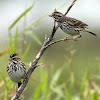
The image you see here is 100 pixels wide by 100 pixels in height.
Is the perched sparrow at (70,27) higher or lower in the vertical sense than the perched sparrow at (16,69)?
higher

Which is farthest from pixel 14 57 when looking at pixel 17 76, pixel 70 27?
pixel 70 27

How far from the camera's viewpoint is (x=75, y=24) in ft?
10.8

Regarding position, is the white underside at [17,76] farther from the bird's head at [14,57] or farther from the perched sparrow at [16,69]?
the bird's head at [14,57]

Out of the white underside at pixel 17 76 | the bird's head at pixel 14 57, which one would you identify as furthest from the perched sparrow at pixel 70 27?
the white underside at pixel 17 76

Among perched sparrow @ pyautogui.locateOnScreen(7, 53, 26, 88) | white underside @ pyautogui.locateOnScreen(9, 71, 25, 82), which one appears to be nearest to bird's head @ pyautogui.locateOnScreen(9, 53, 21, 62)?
perched sparrow @ pyautogui.locateOnScreen(7, 53, 26, 88)

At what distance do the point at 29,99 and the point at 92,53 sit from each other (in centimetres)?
467

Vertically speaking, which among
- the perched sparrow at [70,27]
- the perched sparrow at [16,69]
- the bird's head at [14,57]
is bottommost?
the perched sparrow at [16,69]

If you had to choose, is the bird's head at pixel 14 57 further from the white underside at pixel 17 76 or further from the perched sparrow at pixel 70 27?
the perched sparrow at pixel 70 27

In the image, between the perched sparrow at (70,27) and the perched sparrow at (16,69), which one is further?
the perched sparrow at (16,69)

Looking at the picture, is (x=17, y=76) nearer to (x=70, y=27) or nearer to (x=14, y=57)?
(x=14, y=57)

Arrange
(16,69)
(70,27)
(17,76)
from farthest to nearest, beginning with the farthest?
1. (16,69)
2. (17,76)
3. (70,27)

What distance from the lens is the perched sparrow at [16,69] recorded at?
3.25 m

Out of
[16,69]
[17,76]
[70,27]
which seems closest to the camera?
[70,27]

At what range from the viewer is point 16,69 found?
138 inches
